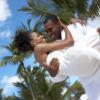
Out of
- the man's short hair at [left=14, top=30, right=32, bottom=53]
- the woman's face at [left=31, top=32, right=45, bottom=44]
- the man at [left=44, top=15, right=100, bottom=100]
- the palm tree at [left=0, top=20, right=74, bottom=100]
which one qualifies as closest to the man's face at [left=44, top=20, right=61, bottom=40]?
the woman's face at [left=31, top=32, right=45, bottom=44]

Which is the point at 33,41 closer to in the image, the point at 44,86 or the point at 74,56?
the point at 74,56

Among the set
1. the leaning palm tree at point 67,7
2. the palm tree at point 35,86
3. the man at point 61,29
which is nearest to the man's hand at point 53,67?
the man at point 61,29

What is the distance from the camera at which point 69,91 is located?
2888 centimetres

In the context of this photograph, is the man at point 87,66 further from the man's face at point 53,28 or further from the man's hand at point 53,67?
the man's face at point 53,28

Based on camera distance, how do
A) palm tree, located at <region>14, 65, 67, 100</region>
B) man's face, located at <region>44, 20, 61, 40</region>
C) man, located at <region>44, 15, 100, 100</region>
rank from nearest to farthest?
man, located at <region>44, 15, 100, 100</region>
man's face, located at <region>44, 20, 61, 40</region>
palm tree, located at <region>14, 65, 67, 100</region>

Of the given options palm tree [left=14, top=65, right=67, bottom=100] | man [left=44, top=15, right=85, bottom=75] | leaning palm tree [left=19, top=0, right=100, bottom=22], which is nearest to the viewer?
man [left=44, top=15, right=85, bottom=75]

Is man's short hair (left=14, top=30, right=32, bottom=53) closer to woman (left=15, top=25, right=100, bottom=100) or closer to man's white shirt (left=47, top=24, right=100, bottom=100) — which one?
woman (left=15, top=25, right=100, bottom=100)

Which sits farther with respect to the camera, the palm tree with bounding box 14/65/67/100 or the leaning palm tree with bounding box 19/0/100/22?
the palm tree with bounding box 14/65/67/100

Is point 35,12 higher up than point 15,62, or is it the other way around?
point 15,62

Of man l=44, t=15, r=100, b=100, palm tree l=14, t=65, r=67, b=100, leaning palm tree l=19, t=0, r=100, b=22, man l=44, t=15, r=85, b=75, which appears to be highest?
palm tree l=14, t=65, r=67, b=100

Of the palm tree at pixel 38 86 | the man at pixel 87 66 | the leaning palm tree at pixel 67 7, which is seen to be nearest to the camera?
the man at pixel 87 66

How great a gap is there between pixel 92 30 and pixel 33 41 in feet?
2.32

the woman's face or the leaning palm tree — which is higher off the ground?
the leaning palm tree

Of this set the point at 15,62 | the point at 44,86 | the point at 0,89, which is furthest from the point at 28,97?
the point at 0,89
